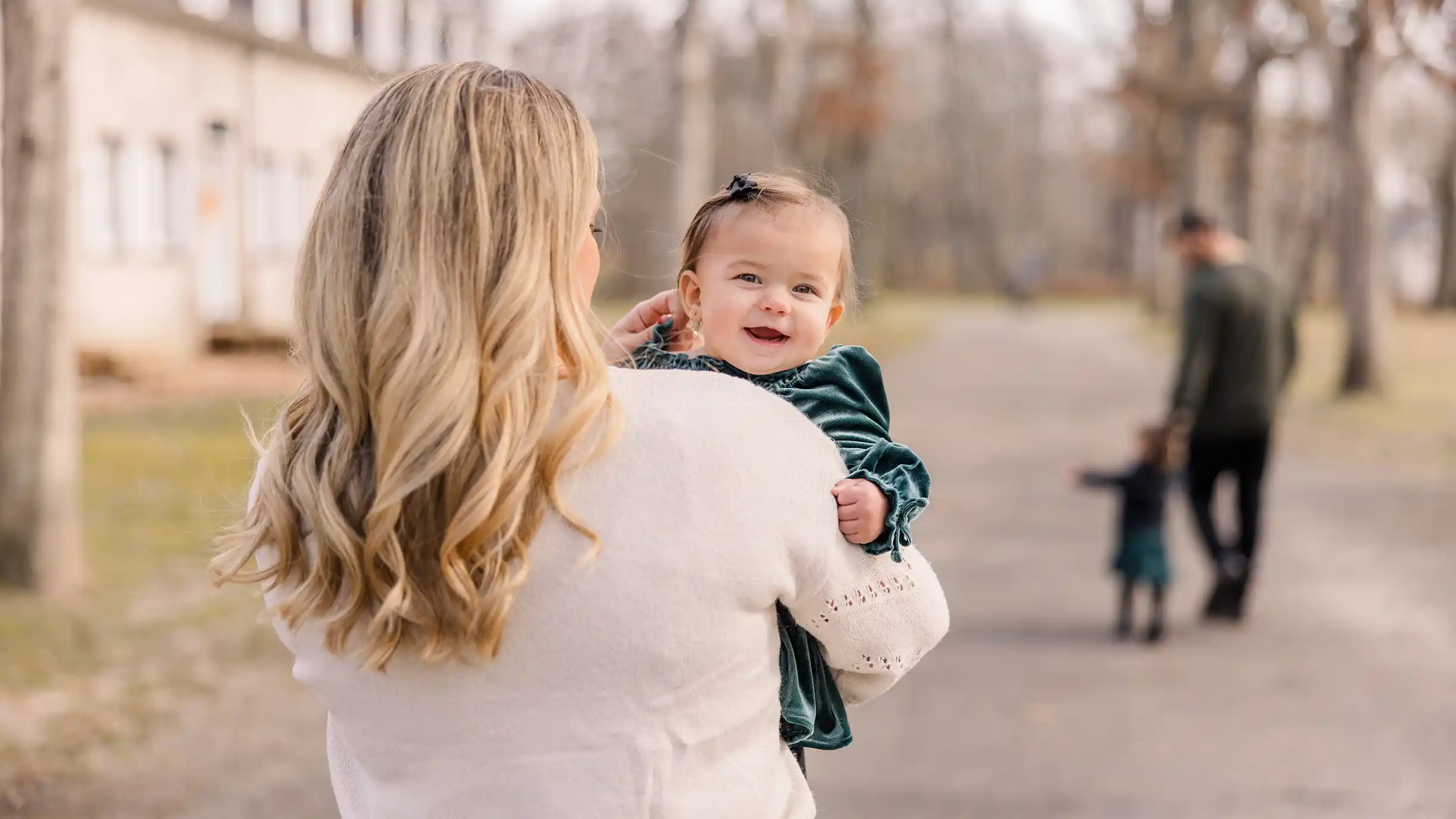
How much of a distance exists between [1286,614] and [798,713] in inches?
285

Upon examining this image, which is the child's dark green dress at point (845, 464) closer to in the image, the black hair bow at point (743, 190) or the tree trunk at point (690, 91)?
the black hair bow at point (743, 190)

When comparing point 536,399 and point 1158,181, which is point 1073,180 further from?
point 536,399

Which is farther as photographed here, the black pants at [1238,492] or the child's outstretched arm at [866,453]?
the black pants at [1238,492]

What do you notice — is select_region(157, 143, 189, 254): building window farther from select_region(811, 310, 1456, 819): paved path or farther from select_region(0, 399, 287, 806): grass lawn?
select_region(811, 310, 1456, 819): paved path

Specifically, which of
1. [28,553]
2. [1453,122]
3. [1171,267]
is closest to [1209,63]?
[1171,267]

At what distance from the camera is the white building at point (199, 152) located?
74.0 feet

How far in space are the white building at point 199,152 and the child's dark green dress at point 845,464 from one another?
17167 mm

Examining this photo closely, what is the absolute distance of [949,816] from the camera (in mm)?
5434

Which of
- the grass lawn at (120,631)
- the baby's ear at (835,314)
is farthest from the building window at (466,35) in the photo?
the baby's ear at (835,314)

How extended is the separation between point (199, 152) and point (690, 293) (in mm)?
25409

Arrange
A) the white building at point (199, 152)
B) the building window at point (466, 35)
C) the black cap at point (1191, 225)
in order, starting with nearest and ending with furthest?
the black cap at point (1191, 225), the building window at point (466, 35), the white building at point (199, 152)

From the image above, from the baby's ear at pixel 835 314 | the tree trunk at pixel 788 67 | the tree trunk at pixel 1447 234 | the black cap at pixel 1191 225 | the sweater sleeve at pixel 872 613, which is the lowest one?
the tree trunk at pixel 1447 234

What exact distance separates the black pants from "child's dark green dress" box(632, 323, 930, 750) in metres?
6.83

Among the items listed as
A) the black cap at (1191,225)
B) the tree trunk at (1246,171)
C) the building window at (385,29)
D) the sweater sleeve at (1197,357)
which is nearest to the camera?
the sweater sleeve at (1197,357)
